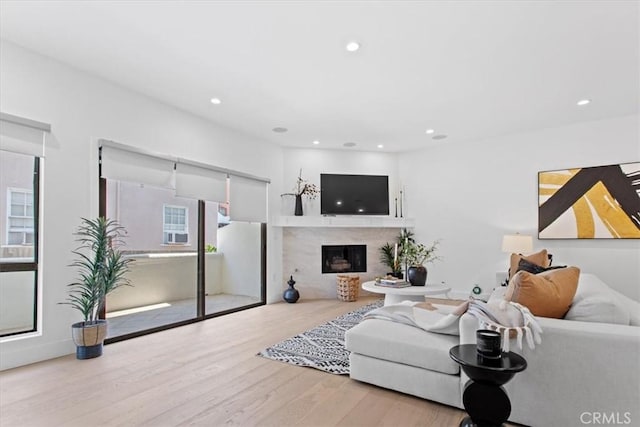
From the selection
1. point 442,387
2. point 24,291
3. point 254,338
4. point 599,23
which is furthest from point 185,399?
point 599,23

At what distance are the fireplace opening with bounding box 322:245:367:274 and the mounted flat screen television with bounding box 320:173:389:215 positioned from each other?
26.6 inches

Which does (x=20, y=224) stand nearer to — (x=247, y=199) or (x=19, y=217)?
(x=19, y=217)

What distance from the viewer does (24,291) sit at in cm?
308

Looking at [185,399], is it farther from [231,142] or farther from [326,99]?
[231,142]

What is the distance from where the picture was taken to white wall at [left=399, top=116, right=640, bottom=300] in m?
4.80

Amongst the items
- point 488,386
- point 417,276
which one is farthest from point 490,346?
point 417,276

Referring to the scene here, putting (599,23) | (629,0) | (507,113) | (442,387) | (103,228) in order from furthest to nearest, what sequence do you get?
1. (507,113)
2. (103,228)
3. (599,23)
4. (629,0)
5. (442,387)

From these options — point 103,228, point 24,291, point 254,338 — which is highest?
point 103,228

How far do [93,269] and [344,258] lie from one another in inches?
162

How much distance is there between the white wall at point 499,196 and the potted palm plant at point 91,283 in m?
5.04

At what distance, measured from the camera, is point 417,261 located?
6008 millimetres

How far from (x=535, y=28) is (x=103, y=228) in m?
4.11

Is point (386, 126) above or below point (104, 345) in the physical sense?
above

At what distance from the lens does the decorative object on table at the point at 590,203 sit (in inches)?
184
